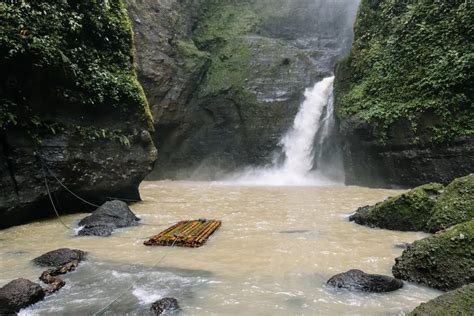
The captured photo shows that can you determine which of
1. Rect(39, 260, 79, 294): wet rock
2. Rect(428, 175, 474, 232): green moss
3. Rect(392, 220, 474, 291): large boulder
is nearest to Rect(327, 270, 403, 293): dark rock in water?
Rect(392, 220, 474, 291): large boulder

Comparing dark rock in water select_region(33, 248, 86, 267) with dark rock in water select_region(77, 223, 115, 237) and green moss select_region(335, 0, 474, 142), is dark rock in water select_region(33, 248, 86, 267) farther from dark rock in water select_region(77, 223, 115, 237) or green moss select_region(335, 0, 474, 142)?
green moss select_region(335, 0, 474, 142)

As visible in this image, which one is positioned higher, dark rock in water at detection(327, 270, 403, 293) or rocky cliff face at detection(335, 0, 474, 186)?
rocky cliff face at detection(335, 0, 474, 186)

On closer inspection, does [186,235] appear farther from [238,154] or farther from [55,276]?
[238,154]

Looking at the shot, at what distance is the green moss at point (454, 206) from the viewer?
6.54 metres

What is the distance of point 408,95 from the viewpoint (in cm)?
1398

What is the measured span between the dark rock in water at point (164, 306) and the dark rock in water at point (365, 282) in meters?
1.92

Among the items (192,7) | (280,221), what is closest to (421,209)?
(280,221)

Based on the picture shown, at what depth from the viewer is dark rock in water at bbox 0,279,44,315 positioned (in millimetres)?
4031

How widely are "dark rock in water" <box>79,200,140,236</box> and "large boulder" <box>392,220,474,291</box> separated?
557 centimetres

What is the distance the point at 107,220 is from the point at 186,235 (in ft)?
7.53

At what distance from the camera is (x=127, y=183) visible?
38.1 ft

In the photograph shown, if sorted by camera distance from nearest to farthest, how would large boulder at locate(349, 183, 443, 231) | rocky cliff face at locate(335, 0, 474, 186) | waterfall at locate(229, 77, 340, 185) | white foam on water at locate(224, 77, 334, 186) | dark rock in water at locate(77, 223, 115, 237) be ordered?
large boulder at locate(349, 183, 443, 231) → dark rock in water at locate(77, 223, 115, 237) → rocky cliff face at locate(335, 0, 474, 186) → waterfall at locate(229, 77, 340, 185) → white foam on water at locate(224, 77, 334, 186)

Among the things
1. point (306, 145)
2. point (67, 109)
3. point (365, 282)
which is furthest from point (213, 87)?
point (365, 282)

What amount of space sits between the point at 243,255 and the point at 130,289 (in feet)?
6.50
